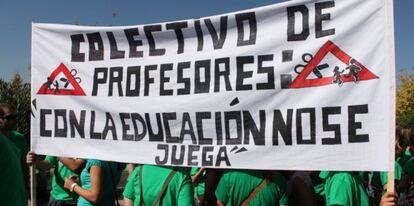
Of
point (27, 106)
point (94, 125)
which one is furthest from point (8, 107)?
point (27, 106)

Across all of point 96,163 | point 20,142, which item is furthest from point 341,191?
point 20,142

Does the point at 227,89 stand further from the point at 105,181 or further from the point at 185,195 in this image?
the point at 105,181

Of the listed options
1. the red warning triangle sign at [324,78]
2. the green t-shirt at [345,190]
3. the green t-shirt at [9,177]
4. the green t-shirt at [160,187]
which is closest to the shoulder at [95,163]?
the green t-shirt at [160,187]

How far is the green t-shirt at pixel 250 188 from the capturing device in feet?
10.9

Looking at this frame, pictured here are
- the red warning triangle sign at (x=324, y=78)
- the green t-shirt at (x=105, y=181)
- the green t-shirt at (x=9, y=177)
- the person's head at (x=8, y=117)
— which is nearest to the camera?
the red warning triangle sign at (x=324, y=78)

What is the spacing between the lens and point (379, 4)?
2.76m

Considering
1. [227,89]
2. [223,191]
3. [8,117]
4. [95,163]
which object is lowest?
[223,191]

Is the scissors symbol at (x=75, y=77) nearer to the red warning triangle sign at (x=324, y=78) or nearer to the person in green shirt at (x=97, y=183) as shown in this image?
the person in green shirt at (x=97, y=183)

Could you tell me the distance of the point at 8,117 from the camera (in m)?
5.05

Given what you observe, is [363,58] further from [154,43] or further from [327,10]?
[154,43]

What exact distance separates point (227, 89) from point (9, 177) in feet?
5.46

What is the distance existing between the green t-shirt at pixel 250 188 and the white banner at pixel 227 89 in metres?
0.22

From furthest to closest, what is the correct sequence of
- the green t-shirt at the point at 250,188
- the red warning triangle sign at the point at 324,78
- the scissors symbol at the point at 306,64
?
the green t-shirt at the point at 250,188 → the scissors symbol at the point at 306,64 → the red warning triangle sign at the point at 324,78

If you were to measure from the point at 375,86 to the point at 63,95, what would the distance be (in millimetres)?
2688
